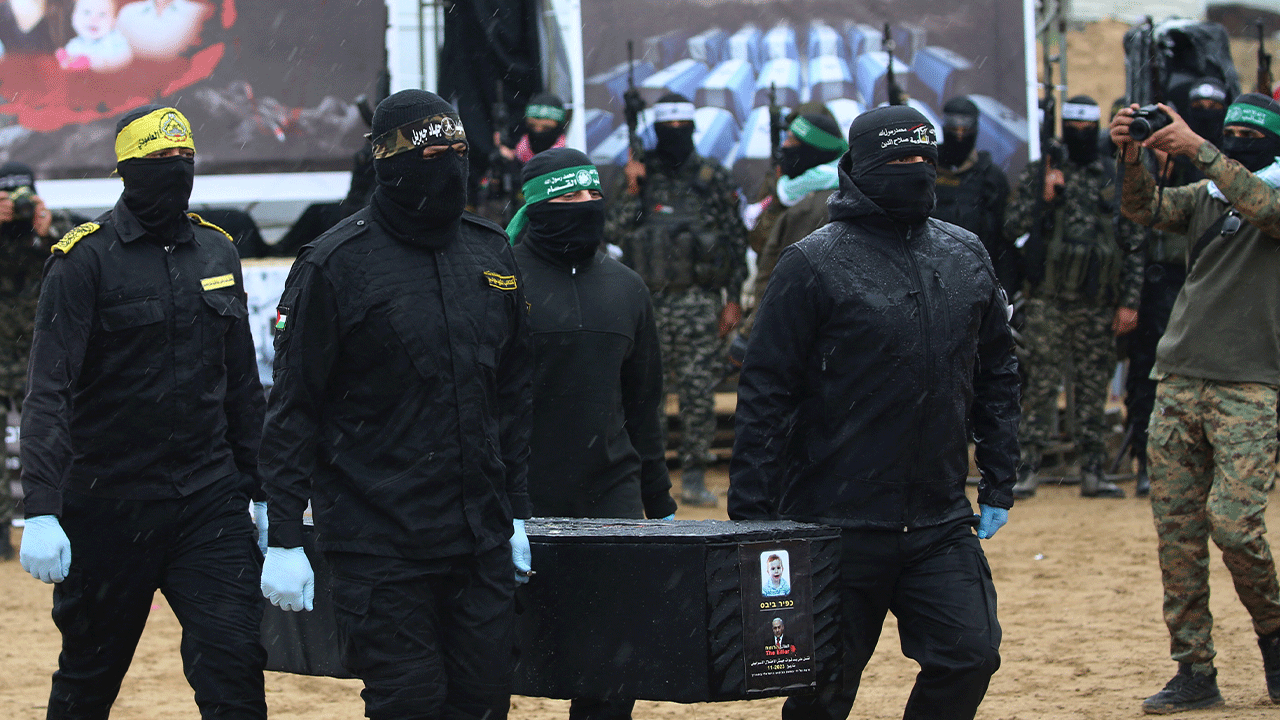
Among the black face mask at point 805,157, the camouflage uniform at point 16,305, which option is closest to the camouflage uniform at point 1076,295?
the black face mask at point 805,157

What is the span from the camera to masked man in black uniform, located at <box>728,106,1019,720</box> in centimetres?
423

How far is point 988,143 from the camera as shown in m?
11.3

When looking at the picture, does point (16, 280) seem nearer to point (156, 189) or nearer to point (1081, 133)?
point (156, 189)

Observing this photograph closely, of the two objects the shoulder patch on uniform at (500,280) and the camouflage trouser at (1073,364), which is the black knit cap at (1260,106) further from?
the camouflage trouser at (1073,364)

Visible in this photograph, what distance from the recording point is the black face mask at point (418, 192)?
3914 millimetres

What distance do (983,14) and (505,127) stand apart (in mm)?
3924

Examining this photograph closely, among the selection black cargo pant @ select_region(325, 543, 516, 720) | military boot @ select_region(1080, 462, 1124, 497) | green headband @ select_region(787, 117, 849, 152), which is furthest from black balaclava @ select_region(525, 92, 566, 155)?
black cargo pant @ select_region(325, 543, 516, 720)

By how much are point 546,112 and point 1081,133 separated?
12.8 feet

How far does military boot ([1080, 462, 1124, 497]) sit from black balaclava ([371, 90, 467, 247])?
7.82 m

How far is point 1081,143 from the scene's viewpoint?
10.6 m

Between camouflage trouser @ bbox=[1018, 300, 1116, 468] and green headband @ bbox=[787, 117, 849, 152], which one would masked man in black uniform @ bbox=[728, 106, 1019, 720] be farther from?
camouflage trouser @ bbox=[1018, 300, 1116, 468]

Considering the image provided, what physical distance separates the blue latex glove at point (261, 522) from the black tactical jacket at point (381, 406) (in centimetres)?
93

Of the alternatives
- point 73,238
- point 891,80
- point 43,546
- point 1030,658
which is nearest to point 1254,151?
point 1030,658

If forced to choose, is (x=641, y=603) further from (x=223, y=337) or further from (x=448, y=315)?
(x=223, y=337)
